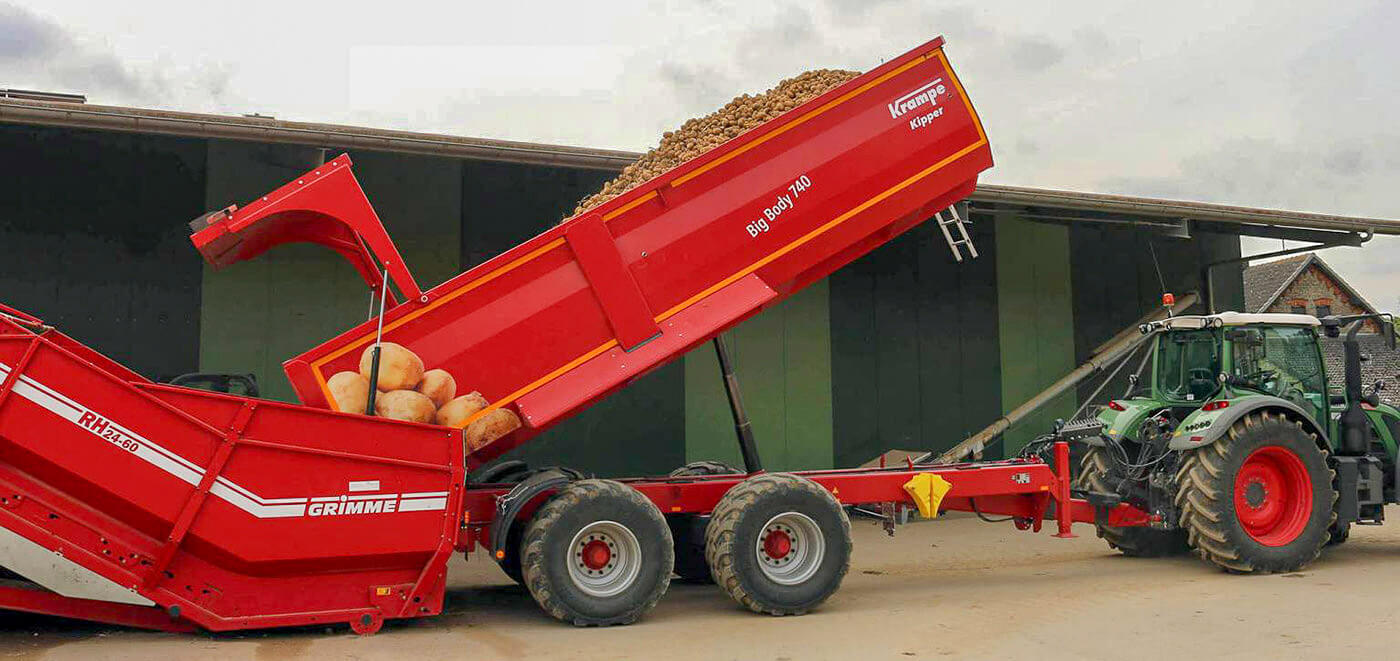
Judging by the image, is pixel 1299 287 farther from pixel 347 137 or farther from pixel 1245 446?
pixel 347 137

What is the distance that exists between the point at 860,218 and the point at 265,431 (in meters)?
4.08

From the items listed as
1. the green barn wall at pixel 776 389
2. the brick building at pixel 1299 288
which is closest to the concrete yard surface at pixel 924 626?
the green barn wall at pixel 776 389

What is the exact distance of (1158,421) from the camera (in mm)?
9109

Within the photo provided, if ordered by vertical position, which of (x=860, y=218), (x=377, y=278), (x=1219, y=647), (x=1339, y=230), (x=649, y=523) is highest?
(x=1339, y=230)

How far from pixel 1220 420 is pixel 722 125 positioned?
4491 mm

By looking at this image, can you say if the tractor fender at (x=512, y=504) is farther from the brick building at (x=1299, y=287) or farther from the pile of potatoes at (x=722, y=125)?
the brick building at (x=1299, y=287)

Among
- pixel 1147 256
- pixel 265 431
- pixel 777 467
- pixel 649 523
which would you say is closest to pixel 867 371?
pixel 777 467

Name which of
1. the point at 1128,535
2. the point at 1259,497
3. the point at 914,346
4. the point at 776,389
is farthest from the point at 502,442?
the point at 914,346

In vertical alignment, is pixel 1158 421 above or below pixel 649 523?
above

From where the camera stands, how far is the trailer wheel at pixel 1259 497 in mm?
8305

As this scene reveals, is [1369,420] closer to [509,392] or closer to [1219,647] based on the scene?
[1219,647]

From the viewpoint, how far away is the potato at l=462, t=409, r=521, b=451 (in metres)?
6.57

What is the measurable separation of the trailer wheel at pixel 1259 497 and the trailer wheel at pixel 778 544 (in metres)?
3.11

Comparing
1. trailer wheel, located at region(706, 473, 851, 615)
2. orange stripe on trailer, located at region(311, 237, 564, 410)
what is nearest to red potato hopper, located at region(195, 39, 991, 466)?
orange stripe on trailer, located at region(311, 237, 564, 410)
